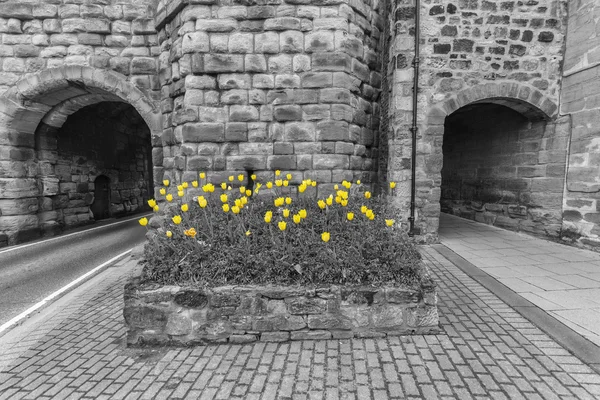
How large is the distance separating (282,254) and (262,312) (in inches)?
21.7

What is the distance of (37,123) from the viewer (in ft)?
22.5

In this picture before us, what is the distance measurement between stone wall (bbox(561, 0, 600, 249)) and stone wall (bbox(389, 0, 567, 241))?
0.22 metres

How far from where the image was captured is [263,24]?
15.5 feet

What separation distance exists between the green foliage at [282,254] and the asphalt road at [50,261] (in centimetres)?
230

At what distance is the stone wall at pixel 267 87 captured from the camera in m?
4.72

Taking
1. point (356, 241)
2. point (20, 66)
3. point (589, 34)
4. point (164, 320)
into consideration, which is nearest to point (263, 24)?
point (356, 241)

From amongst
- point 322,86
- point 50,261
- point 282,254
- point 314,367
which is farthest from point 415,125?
point 50,261

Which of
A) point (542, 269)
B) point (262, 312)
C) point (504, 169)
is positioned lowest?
point (542, 269)

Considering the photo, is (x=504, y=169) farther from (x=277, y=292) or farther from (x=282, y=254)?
(x=277, y=292)

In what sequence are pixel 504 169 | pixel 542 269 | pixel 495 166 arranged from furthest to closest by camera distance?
1. pixel 495 166
2. pixel 504 169
3. pixel 542 269

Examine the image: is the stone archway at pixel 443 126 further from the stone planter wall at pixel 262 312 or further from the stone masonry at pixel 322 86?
the stone planter wall at pixel 262 312

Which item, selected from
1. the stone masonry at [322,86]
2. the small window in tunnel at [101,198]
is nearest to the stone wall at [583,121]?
the stone masonry at [322,86]

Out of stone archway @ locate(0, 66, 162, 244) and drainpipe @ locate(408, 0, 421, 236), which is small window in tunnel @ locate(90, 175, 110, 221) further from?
drainpipe @ locate(408, 0, 421, 236)

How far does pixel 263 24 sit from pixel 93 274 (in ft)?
15.9
